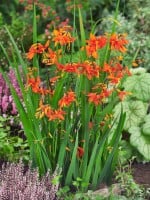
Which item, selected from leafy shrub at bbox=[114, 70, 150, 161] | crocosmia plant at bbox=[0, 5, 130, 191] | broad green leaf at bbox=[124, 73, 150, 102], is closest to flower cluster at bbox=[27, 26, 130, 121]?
crocosmia plant at bbox=[0, 5, 130, 191]

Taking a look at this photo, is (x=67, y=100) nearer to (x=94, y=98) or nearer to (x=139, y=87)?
(x=94, y=98)

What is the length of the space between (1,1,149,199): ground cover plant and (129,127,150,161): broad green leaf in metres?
0.56

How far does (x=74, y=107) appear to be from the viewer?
359 centimetres

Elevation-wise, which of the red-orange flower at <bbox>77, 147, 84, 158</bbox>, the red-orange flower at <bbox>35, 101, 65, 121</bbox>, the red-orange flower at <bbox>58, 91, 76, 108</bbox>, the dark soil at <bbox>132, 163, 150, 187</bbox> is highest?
the red-orange flower at <bbox>58, 91, 76, 108</bbox>

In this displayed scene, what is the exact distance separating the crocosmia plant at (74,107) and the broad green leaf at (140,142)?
0.63 metres

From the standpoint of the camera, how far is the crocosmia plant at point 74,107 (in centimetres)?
334

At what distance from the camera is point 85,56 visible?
349 cm

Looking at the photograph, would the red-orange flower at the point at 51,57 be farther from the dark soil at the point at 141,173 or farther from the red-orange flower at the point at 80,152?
the dark soil at the point at 141,173

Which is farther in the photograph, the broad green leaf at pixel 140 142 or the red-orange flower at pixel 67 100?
the broad green leaf at pixel 140 142

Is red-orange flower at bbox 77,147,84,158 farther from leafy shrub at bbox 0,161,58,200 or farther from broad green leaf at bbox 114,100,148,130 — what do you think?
broad green leaf at bbox 114,100,148,130

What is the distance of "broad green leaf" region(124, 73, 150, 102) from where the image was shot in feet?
15.4

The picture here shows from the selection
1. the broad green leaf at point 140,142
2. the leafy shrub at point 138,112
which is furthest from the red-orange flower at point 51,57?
the broad green leaf at point 140,142

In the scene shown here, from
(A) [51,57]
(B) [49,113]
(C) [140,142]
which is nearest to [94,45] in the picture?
(A) [51,57]

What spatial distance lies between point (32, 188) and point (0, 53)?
3.02 metres
